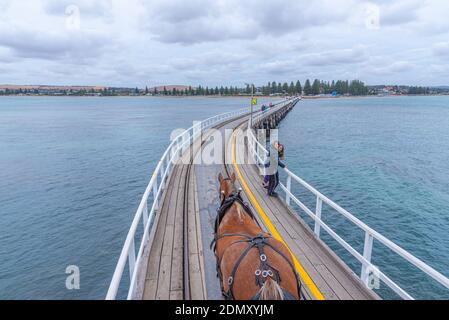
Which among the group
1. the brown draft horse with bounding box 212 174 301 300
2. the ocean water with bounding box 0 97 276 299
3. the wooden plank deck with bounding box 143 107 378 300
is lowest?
the ocean water with bounding box 0 97 276 299

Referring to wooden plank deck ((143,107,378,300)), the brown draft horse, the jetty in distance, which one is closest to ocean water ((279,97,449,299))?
the jetty in distance

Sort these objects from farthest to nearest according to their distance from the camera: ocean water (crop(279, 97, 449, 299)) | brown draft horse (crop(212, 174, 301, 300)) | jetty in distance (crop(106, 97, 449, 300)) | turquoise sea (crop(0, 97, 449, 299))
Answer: ocean water (crop(279, 97, 449, 299)) < turquoise sea (crop(0, 97, 449, 299)) < jetty in distance (crop(106, 97, 449, 300)) < brown draft horse (crop(212, 174, 301, 300))

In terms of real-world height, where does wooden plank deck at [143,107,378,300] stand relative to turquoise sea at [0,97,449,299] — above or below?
above

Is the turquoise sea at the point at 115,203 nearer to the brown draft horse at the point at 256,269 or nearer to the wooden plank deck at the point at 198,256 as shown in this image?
the wooden plank deck at the point at 198,256

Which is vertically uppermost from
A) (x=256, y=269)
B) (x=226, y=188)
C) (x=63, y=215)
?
(x=226, y=188)

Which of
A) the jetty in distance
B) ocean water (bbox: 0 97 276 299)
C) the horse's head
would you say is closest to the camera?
the jetty in distance

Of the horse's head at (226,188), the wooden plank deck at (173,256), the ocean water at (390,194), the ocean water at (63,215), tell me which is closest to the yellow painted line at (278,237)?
the horse's head at (226,188)

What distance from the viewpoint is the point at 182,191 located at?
1080 cm

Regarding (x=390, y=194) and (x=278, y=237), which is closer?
(x=278, y=237)

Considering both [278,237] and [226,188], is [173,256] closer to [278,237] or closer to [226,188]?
[226,188]

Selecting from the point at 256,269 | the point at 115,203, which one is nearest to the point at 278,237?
the point at 256,269

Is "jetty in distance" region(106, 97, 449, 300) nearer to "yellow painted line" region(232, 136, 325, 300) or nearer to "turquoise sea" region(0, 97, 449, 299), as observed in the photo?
"yellow painted line" region(232, 136, 325, 300)

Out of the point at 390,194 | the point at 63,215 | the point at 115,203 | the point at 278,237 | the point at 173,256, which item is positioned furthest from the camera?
the point at 390,194
